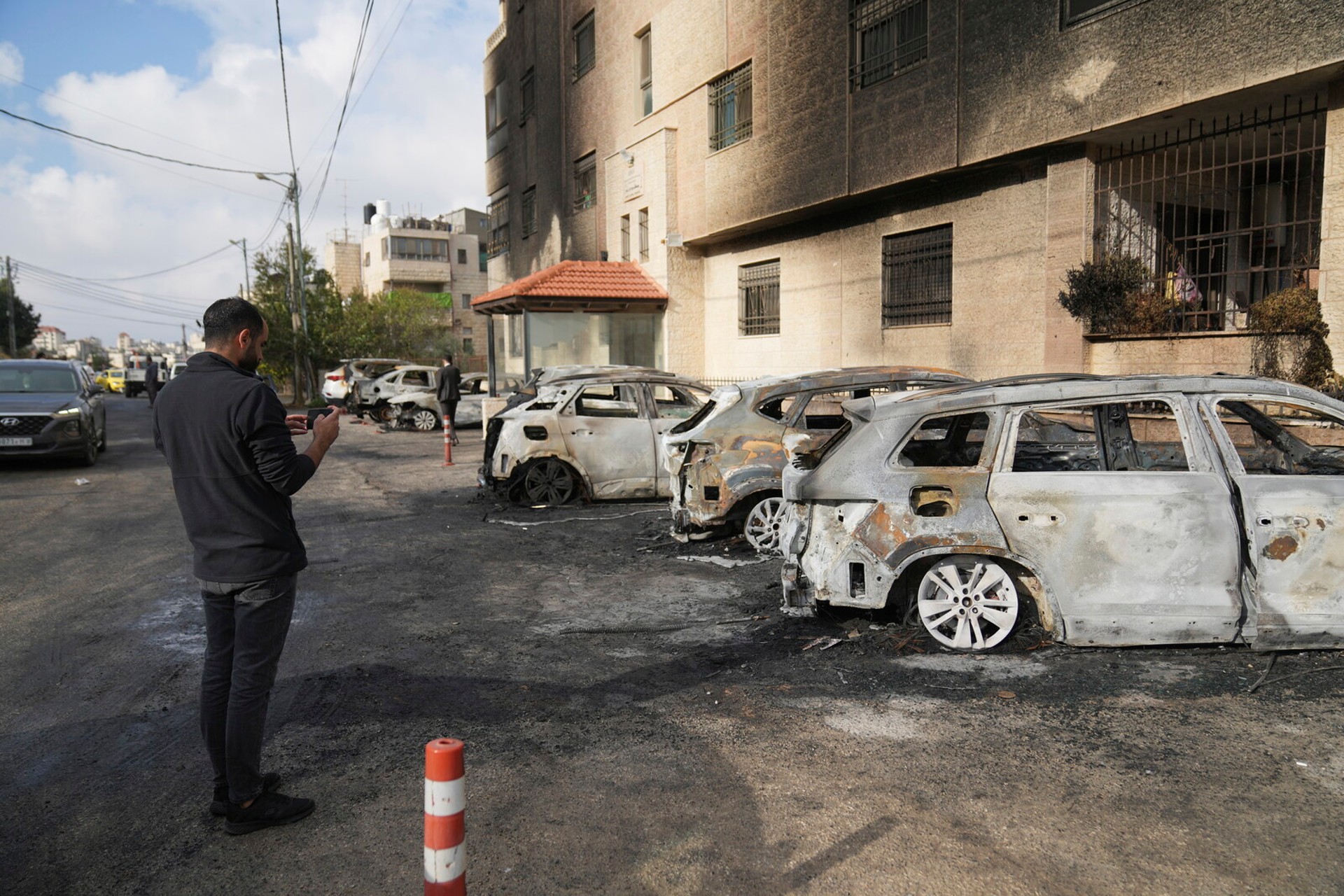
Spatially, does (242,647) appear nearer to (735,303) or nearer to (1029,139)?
(1029,139)

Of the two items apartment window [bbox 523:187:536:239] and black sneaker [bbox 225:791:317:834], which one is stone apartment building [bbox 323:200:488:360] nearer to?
apartment window [bbox 523:187:536:239]

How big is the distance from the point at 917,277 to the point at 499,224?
905 inches

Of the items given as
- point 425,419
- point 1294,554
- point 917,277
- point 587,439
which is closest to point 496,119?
point 425,419

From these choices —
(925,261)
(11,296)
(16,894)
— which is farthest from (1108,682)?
(11,296)

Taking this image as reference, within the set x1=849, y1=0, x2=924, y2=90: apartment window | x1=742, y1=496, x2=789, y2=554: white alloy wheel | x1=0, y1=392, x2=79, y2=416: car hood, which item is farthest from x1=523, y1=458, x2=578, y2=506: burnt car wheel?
x1=0, y1=392, x2=79, y2=416: car hood

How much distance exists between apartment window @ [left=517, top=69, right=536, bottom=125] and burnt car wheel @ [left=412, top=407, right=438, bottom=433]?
38.8 ft

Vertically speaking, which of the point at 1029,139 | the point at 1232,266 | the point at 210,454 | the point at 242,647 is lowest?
the point at 242,647

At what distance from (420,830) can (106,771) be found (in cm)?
163

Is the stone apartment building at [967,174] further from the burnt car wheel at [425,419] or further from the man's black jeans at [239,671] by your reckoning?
the man's black jeans at [239,671]

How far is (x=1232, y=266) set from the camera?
1187cm

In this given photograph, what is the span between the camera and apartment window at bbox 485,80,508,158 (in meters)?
33.1

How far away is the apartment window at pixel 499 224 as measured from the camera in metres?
33.7

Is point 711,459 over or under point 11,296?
under

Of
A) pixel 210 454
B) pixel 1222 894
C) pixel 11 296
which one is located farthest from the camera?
pixel 11 296
